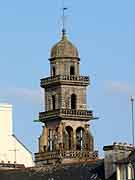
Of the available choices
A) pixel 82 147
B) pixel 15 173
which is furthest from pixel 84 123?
pixel 15 173

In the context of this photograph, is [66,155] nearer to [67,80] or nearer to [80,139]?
[80,139]

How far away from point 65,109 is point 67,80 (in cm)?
393

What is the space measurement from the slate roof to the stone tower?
1216 inches

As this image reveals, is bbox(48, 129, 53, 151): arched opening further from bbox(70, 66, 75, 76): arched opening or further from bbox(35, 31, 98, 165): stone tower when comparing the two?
bbox(70, 66, 75, 76): arched opening

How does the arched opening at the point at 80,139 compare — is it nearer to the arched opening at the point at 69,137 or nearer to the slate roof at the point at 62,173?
the arched opening at the point at 69,137

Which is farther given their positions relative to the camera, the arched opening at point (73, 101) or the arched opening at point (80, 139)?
the arched opening at point (73, 101)

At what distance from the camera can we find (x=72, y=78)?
177750mm

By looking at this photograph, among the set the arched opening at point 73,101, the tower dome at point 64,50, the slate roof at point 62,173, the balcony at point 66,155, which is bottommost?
the slate roof at point 62,173

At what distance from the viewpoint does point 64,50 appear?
181m

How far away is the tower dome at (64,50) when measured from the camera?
180 meters

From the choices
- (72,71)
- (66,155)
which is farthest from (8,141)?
(72,71)

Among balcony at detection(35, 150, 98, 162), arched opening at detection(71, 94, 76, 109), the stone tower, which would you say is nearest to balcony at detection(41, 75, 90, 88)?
the stone tower

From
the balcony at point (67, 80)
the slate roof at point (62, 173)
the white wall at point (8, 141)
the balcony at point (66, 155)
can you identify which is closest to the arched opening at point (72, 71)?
the balcony at point (67, 80)

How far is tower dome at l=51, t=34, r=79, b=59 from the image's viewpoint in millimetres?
180000
